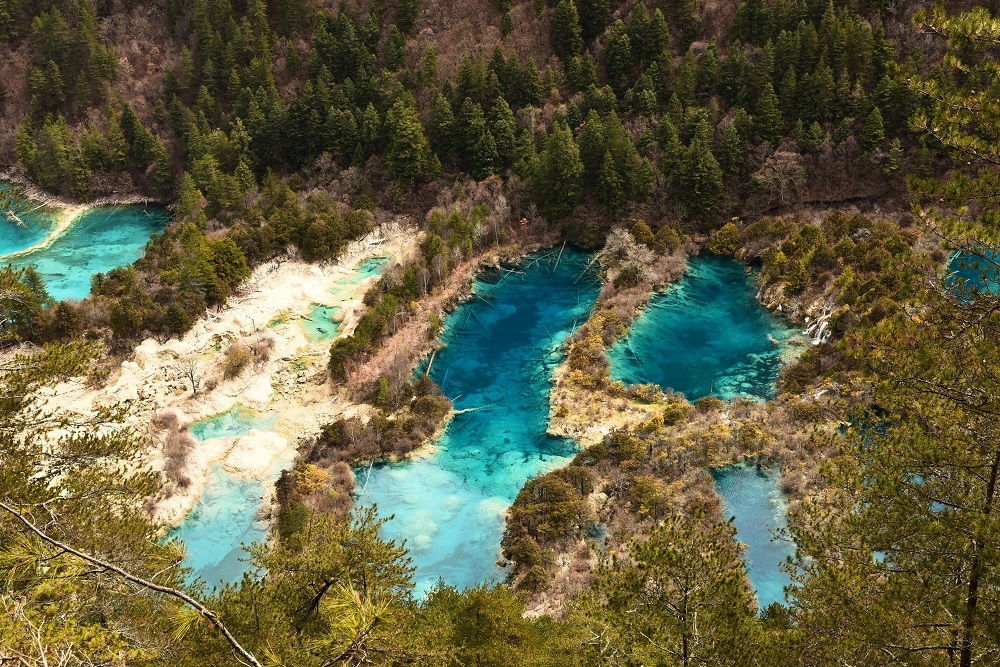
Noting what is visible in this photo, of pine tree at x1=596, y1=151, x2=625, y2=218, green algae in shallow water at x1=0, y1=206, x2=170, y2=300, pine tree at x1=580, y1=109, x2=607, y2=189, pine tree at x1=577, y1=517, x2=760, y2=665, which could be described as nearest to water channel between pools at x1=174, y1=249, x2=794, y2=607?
pine tree at x1=596, y1=151, x2=625, y2=218

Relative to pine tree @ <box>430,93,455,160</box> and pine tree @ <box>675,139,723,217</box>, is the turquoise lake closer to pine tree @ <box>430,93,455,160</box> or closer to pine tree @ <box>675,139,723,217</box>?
pine tree @ <box>430,93,455,160</box>

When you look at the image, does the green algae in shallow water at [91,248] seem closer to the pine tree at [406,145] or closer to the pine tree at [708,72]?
the pine tree at [406,145]

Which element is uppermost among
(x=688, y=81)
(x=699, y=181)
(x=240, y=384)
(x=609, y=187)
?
(x=688, y=81)

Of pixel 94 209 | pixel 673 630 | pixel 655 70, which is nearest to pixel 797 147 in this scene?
pixel 655 70

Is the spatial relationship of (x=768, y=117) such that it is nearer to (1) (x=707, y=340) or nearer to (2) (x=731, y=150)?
(2) (x=731, y=150)

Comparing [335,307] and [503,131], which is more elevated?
[503,131]

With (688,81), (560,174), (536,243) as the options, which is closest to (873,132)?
(688,81)

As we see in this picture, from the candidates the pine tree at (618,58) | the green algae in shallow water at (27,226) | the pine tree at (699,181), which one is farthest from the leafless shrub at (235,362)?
the pine tree at (618,58)
